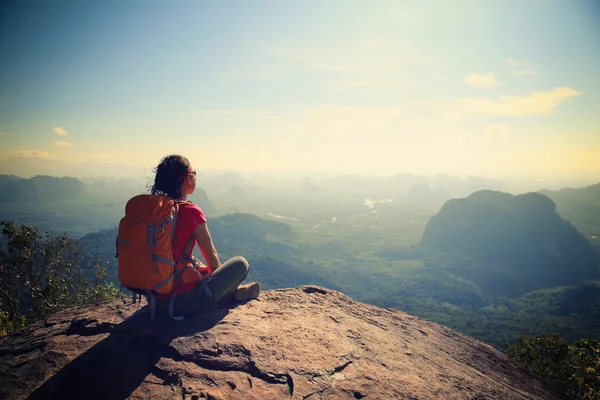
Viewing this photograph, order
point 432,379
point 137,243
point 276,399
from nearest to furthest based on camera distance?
point 276,399
point 137,243
point 432,379

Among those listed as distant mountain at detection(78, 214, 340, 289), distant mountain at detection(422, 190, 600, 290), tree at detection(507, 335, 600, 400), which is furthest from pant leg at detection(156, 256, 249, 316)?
distant mountain at detection(422, 190, 600, 290)

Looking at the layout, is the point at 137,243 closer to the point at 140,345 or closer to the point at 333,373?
the point at 140,345

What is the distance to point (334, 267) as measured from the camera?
14738 centimetres

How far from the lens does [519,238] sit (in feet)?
549

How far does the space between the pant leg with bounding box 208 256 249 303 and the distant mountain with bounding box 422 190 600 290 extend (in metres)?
172

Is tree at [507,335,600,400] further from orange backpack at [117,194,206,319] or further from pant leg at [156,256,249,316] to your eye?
orange backpack at [117,194,206,319]

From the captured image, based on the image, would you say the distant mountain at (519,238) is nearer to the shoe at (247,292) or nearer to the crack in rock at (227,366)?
the shoe at (247,292)

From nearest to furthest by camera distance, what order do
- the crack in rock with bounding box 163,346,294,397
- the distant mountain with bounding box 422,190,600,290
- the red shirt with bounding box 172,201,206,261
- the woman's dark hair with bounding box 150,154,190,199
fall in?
the crack in rock with bounding box 163,346,294,397 < the red shirt with bounding box 172,201,206,261 < the woman's dark hair with bounding box 150,154,190,199 < the distant mountain with bounding box 422,190,600,290

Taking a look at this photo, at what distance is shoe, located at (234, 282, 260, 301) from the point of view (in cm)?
628

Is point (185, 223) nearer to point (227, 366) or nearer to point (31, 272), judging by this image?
point (227, 366)

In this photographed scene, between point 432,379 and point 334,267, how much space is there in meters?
147

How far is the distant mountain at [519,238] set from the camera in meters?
148

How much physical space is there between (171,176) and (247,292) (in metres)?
3.13

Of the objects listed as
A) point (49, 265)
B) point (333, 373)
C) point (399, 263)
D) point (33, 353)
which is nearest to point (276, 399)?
point (333, 373)
